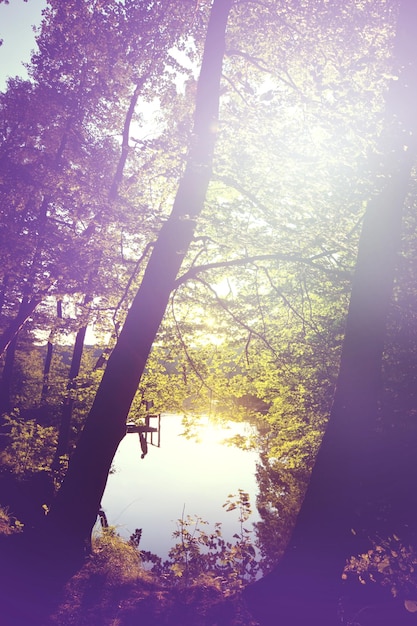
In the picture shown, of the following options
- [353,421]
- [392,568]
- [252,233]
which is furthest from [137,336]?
[392,568]

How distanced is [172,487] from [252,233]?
2283 cm

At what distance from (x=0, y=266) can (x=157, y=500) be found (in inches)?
680

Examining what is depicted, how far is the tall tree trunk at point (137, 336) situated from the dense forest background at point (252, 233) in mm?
30

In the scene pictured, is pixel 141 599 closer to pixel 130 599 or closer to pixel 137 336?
pixel 130 599

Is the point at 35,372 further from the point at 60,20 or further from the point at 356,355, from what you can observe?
the point at 356,355

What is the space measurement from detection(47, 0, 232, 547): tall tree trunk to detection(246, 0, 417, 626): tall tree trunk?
8.96 feet

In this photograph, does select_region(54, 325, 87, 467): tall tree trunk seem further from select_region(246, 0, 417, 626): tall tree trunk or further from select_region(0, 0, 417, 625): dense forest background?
select_region(246, 0, 417, 626): tall tree trunk

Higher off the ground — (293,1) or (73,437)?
(293,1)

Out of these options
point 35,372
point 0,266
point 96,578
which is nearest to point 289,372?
point 96,578

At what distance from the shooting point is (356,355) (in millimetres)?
6602

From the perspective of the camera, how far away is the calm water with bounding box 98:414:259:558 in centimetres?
2075

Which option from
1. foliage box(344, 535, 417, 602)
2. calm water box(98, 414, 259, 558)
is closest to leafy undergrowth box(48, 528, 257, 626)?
foliage box(344, 535, 417, 602)

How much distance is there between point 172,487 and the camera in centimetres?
2747

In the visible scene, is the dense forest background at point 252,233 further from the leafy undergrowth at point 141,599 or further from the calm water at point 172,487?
the calm water at point 172,487
